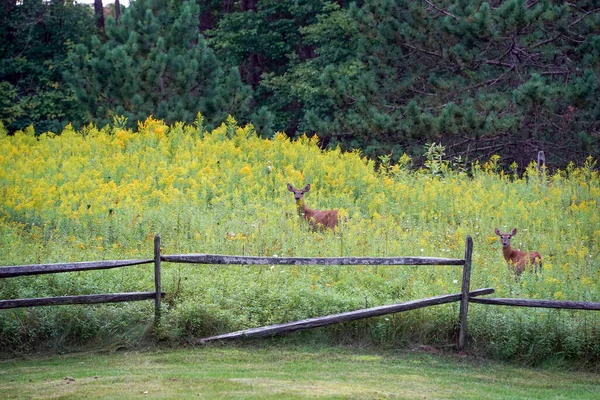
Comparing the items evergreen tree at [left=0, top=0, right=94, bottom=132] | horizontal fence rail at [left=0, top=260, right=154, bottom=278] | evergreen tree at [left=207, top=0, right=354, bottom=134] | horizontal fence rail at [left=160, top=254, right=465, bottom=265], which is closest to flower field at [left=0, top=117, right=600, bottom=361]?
horizontal fence rail at [left=160, top=254, right=465, bottom=265]

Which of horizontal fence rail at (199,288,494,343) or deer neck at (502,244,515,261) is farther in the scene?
deer neck at (502,244,515,261)

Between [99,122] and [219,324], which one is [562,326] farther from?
[99,122]

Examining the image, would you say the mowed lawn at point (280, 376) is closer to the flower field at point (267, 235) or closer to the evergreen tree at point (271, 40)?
the flower field at point (267, 235)

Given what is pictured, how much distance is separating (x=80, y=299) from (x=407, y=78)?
19.6m

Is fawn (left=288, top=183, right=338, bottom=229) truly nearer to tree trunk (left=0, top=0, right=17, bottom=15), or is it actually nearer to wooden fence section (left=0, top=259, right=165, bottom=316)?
wooden fence section (left=0, top=259, right=165, bottom=316)

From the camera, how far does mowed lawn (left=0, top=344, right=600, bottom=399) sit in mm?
8852

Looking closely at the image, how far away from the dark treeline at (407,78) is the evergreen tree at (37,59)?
22.3 inches

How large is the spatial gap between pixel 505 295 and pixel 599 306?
167cm

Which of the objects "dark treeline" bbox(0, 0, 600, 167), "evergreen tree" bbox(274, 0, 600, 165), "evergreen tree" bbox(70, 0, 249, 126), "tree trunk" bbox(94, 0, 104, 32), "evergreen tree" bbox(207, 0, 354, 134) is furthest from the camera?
"tree trunk" bbox(94, 0, 104, 32)

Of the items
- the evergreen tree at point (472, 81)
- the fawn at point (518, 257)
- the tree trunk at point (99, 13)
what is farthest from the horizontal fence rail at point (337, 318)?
the tree trunk at point (99, 13)

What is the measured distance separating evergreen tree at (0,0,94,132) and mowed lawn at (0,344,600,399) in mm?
24155

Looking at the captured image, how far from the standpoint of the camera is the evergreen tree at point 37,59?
33469mm

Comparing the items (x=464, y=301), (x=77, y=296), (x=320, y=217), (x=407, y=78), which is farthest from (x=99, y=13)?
(x=464, y=301)

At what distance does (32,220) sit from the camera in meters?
14.5
